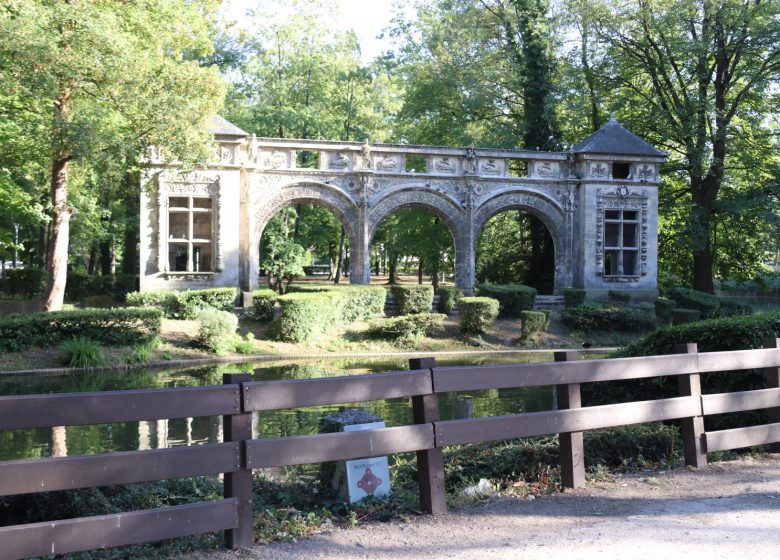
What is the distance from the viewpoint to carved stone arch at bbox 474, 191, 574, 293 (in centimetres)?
2472

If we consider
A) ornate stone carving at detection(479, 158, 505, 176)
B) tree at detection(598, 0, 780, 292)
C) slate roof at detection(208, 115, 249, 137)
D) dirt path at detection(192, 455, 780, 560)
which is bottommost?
dirt path at detection(192, 455, 780, 560)

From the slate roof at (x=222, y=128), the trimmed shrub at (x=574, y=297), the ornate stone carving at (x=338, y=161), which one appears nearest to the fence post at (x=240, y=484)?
the slate roof at (x=222, y=128)

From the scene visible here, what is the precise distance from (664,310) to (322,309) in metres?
11.8

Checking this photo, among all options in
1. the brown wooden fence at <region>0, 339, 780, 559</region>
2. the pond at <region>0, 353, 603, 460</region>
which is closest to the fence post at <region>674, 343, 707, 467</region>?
the brown wooden fence at <region>0, 339, 780, 559</region>

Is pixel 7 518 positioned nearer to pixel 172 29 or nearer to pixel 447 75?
pixel 172 29

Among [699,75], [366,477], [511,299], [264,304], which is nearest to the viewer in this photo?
[366,477]

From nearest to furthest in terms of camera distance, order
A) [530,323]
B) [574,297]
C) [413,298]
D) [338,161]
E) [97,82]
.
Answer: [97,82] → [530,323] → [413,298] → [338,161] → [574,297]

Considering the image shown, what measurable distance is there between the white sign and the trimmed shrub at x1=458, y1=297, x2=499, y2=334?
14.7 meters

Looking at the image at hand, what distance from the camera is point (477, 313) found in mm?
19453

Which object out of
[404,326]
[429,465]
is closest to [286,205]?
[404,326]

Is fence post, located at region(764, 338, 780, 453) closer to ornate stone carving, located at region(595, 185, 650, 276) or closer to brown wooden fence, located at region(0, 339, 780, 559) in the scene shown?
brown wooden fence, located at region(0, 339, 780, 559)

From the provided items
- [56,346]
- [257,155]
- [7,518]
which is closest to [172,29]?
[257,155]

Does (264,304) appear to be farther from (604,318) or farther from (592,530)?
(592,530)

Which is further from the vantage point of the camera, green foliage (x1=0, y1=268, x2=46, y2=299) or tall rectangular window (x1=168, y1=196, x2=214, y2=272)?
green foliage (x1=0, y1=268, x2=46, y2=299)
